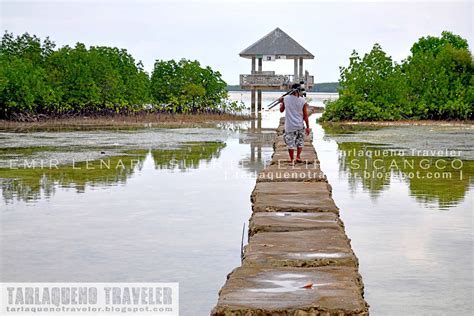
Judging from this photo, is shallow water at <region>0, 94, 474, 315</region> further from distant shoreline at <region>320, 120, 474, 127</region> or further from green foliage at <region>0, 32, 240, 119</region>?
distant shoreline at <region>320, 120, 474, 127</region>

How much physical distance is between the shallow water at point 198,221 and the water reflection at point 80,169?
0.10ft

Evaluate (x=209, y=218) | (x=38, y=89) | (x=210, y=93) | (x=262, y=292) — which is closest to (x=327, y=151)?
(x=209, y=218)

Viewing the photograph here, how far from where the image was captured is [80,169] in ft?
52.2

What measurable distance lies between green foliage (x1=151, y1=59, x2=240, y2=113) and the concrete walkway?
3915 centimetres

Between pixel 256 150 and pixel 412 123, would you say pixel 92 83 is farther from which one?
pixel 256 150

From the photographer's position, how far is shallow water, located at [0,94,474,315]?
7094mm

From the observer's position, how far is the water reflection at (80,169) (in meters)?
13.0

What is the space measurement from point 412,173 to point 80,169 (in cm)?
680

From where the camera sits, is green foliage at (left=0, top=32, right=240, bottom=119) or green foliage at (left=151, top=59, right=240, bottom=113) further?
green foliage at (left=151, top=59, right=240, bottom=113)

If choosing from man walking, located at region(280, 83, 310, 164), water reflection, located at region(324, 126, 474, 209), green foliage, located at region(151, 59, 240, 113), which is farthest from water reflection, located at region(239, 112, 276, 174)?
green foliage, located at region(151, 59, 240, 113)

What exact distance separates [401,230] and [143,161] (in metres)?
9.71

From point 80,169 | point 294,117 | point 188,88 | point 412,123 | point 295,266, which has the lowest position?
point 80,169

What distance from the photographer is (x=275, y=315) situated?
4.20m

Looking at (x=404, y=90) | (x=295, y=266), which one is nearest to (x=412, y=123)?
(x=404, y=90)
